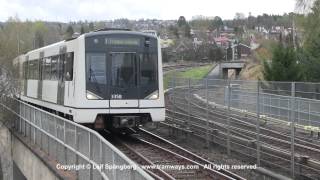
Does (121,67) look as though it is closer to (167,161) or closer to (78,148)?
(167,161)

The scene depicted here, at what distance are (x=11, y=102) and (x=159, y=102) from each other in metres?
10.00

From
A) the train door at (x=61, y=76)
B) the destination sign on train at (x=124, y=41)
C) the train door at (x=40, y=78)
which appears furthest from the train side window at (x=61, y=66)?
the train door at (x=40, y=78)

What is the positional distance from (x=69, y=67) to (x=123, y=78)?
6.11 feet

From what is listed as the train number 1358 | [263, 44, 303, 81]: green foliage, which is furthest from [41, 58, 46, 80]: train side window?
[263, 44, 303, 81]: green foliage

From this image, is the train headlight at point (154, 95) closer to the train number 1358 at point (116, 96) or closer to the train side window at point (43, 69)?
the train number 1358 at point (116, 96)

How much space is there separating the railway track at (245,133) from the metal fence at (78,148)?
5012 mm

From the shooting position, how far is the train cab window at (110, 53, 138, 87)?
59.9 ft

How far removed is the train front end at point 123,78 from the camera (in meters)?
18.0

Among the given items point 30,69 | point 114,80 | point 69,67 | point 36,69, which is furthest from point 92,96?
point 30,69

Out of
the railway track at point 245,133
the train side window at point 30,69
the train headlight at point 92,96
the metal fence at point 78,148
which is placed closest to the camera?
the metal fence at point 78,148

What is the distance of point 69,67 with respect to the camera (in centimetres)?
1894

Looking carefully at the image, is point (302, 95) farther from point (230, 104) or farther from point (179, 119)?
point (179, 119)

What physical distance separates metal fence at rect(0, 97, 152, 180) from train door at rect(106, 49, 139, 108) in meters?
2.33

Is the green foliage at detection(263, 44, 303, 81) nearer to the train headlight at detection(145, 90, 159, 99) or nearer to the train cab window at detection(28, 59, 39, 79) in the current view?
the train cab window at detection(28, 59, 39, 79)
